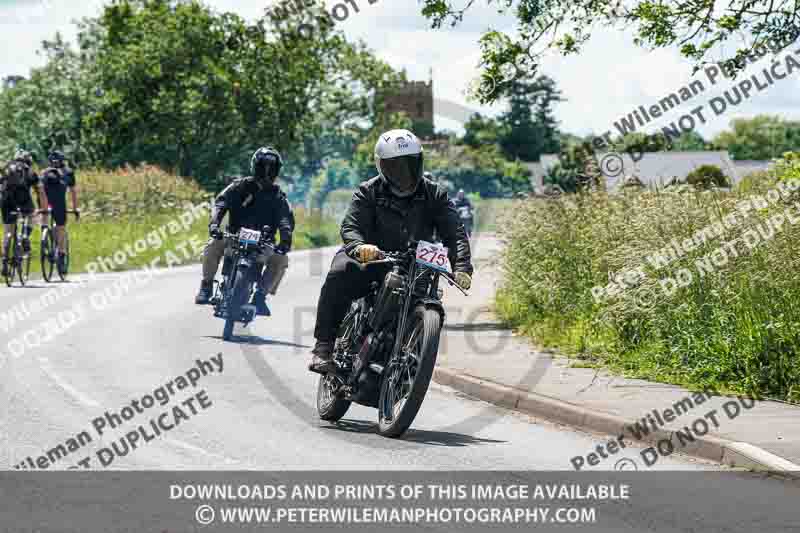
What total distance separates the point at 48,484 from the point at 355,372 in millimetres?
2597

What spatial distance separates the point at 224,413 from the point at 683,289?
460cm

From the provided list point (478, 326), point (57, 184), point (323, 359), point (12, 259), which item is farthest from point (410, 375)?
point (12, 259)

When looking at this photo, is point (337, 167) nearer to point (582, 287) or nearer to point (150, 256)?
point (150, 256)

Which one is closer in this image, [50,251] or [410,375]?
[410,375]

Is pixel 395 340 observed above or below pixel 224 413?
above

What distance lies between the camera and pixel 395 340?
8930 mm

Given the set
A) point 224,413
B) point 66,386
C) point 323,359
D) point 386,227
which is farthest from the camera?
point 66,386

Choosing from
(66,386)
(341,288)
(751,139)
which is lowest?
(66,386)

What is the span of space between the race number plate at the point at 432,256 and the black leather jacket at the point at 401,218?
1.84 ft

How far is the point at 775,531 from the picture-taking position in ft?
20.8

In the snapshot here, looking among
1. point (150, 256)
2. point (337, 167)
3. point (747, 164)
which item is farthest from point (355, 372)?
point (747, 164)

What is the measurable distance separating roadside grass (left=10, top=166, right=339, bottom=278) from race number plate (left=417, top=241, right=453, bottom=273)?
67.4ft

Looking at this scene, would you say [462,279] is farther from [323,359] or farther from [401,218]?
[323,359]

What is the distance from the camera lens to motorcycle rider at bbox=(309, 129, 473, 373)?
9.09m
